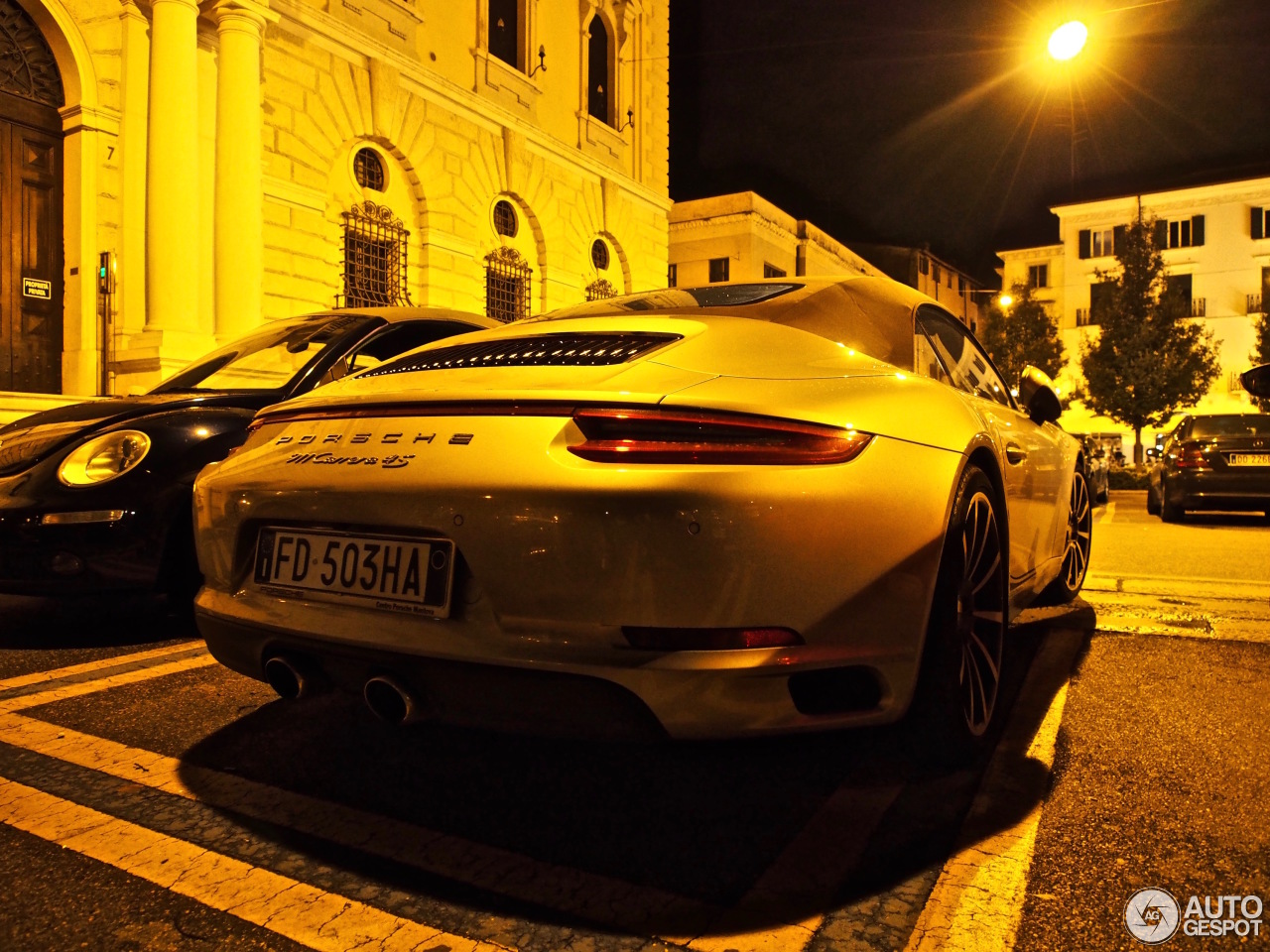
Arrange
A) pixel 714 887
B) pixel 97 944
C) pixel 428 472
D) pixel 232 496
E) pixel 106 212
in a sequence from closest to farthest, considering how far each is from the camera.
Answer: pixel 97 944 < pixel 714 887 < pixel 428 472 < pixel 232 496 < pixel 106 212

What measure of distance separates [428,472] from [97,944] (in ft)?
3.13

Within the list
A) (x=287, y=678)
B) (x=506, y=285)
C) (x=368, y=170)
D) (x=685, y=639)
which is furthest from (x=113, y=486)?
(x=506, y=285)

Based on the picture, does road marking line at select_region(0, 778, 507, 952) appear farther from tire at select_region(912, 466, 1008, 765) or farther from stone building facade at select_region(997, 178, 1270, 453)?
stone building facade at select_region(997, 178, 1270, 453)

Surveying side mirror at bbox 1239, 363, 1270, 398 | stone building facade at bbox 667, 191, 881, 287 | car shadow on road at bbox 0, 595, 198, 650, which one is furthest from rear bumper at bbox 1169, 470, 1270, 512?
stone building facade at bbox 667, 191, 881, 287

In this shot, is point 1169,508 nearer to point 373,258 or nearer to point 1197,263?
point 373,258

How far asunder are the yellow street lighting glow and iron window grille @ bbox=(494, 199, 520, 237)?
10506mm

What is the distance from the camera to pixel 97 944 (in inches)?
56.4

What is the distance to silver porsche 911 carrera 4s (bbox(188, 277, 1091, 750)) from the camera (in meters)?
1.61

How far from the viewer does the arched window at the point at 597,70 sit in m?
19.2

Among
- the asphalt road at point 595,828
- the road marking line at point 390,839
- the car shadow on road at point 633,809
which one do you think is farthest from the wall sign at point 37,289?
the car shadow on road at point 633,809

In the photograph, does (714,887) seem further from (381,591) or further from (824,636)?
(381,591)

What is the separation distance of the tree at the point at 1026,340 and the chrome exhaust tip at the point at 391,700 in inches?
1531

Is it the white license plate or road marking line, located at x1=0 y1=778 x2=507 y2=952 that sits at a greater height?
the white license plate

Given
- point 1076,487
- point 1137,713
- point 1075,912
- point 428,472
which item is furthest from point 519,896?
point 1076,487
